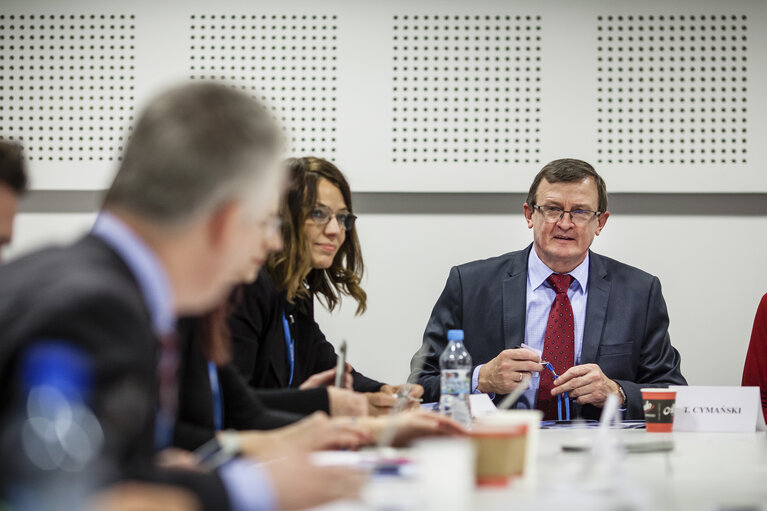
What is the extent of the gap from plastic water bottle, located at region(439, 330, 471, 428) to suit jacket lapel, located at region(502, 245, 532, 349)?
0.81 feet

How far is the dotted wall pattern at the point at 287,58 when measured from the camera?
405 centimetres

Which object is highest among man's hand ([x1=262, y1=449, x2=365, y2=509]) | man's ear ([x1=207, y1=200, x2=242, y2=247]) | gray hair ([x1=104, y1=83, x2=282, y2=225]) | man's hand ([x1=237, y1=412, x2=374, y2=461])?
gray hair ([x1=104, y1=83, x2=282, y2=225])

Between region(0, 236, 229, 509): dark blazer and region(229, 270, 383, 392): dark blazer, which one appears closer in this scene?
region(0, 236, 229, 509): dark blazer

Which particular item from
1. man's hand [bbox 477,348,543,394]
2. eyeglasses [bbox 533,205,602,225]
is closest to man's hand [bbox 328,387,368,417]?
man's hand [bbox 477,348,543,394]

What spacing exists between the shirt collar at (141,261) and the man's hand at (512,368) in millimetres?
1967

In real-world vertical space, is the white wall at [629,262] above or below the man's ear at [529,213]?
below

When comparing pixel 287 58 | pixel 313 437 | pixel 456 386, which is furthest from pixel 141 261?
pixel 287 58

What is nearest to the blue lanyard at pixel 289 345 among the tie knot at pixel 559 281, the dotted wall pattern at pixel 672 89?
the tie knot at pixel 559 281

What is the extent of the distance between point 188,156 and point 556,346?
2.44m

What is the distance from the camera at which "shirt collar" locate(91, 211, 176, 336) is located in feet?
3.59

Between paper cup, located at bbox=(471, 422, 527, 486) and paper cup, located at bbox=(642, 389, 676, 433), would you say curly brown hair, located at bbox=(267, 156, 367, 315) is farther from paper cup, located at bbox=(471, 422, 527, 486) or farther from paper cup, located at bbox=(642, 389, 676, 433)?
paper cup, located at bbox=(471, 422, 527, 486)

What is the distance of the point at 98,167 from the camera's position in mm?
4094

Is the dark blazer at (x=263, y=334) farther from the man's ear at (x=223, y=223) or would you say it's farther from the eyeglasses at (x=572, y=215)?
the man's ear at (x=223, y=223)

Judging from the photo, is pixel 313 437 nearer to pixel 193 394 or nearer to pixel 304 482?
pixel 193 394
